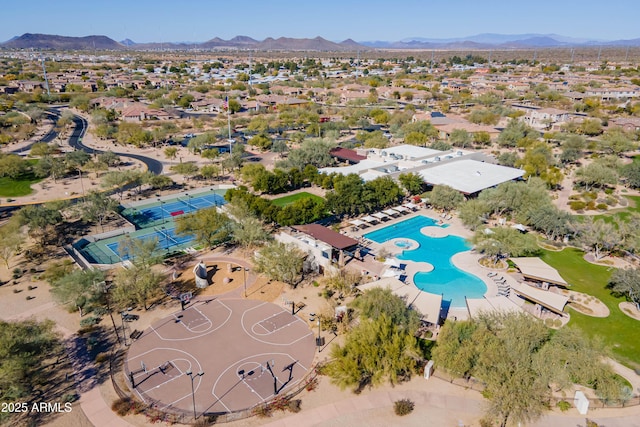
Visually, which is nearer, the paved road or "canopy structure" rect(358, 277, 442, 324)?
"canopy structure" rect(358, 277, 442, 324)

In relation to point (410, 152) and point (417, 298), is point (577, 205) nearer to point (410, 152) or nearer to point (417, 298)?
point (410, 152)

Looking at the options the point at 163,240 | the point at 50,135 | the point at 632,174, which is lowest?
the point at 163,240

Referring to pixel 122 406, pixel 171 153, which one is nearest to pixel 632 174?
pixel 122 406

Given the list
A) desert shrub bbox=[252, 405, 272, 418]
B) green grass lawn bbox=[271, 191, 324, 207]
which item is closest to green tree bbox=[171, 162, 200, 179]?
green grass lawn bbox=[271, 191, 324, 207]

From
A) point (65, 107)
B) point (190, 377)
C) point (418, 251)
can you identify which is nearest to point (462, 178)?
point (418, 251)

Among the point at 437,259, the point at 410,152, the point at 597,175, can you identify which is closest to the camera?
the point at 437,259

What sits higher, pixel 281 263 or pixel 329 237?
pixel 329 237

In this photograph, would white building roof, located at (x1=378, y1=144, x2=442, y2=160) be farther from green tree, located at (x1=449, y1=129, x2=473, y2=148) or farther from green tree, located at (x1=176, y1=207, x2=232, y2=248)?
green tree, located at (x1=176, y1=207, x2=232, y2=248)
